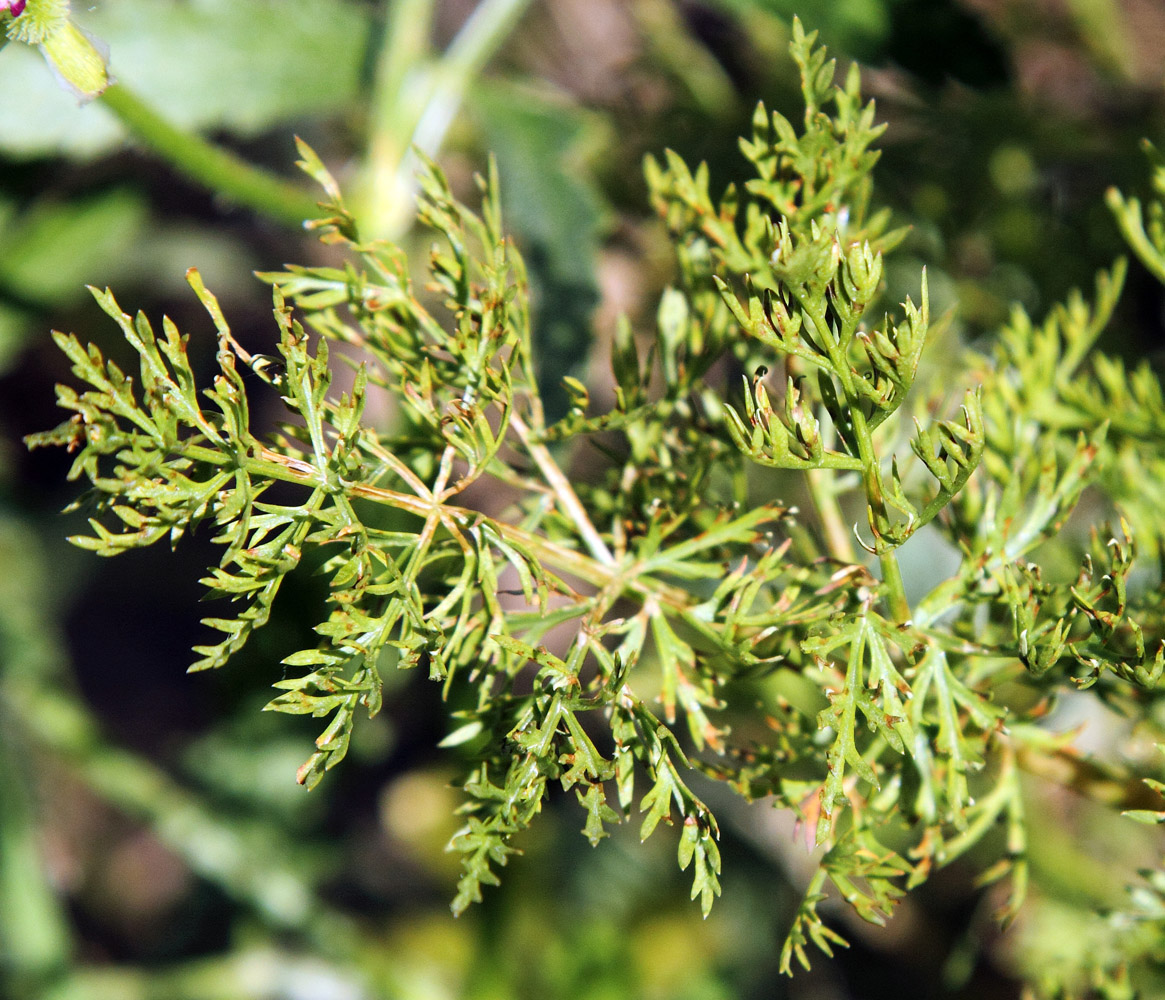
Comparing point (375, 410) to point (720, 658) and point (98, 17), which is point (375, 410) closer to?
point (98, 17)

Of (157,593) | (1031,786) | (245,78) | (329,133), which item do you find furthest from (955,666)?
(157,593)

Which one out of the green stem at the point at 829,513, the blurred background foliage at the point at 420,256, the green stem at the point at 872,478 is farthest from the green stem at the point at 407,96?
the green stem at the point at 872,478

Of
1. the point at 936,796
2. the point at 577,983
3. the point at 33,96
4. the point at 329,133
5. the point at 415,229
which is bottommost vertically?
the point at 577,983

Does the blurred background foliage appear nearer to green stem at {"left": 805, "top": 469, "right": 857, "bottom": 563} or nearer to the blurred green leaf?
the blurred green leaf

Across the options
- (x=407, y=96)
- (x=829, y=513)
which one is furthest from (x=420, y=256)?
(x=829, y=513)

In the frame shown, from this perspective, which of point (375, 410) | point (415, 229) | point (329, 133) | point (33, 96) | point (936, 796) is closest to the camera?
point (936, 796)

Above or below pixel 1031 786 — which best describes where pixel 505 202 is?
above
